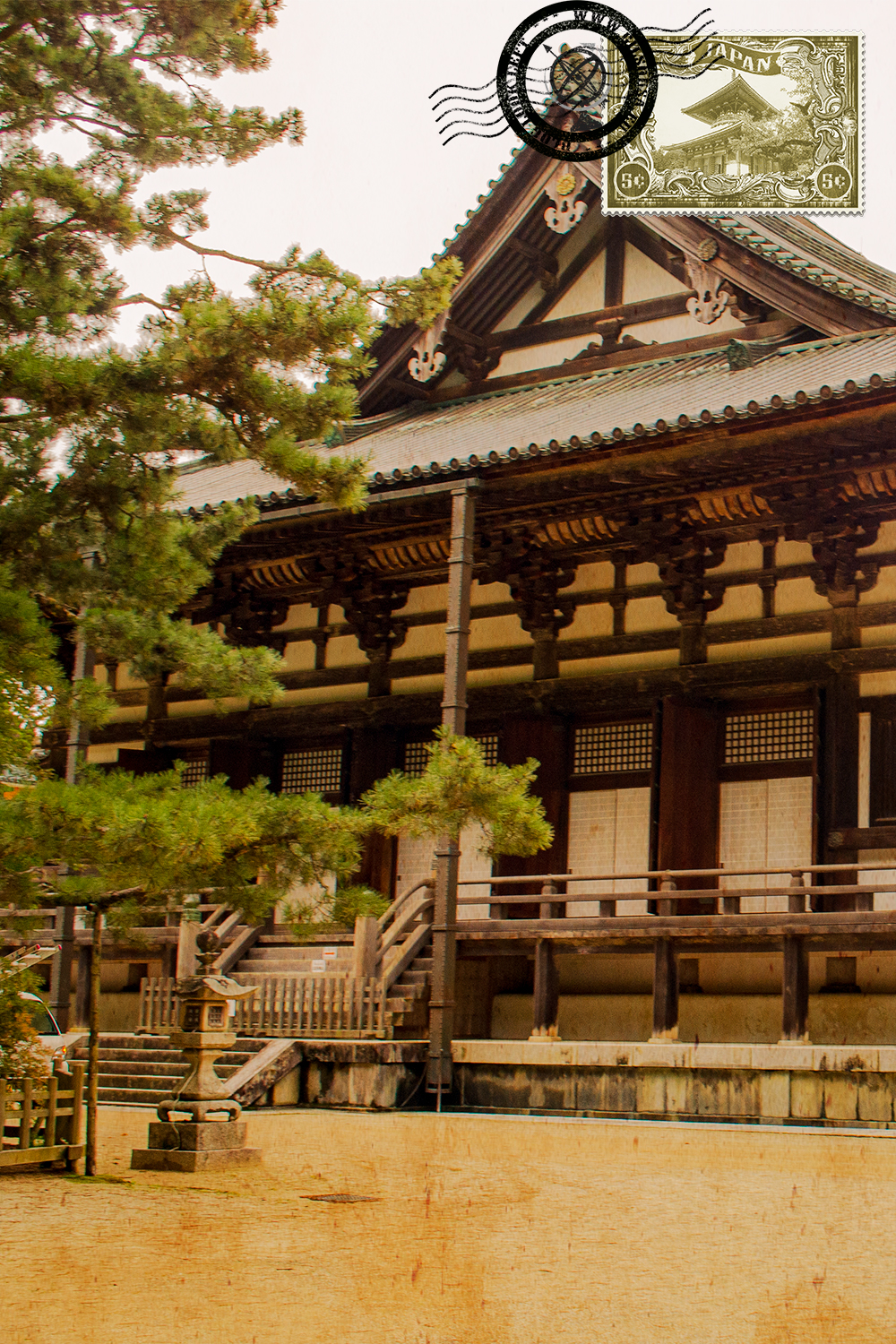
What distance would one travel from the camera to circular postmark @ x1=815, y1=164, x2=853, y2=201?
13273mm

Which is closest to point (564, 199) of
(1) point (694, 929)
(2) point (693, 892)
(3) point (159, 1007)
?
(2) point (693, 892)

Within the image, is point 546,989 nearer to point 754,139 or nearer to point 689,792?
point 689,792

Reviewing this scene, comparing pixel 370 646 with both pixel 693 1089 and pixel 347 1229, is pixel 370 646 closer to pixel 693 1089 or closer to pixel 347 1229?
→ pixel 693 1089

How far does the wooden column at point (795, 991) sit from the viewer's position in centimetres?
1200

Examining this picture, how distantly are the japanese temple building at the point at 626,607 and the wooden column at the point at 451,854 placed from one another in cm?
18

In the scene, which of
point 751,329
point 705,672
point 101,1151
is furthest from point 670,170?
point 101,1151

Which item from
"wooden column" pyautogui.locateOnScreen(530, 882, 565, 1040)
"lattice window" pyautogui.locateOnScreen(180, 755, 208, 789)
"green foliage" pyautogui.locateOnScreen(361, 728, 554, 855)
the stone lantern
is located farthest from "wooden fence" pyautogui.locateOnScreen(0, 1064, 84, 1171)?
"lattice window" pyautogui.locateOnScreen(180, 755, 208, 789)

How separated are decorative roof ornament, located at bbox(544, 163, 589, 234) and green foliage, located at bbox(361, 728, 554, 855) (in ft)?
34.1

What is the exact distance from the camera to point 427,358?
1866 cm

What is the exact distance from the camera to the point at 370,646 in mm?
17344

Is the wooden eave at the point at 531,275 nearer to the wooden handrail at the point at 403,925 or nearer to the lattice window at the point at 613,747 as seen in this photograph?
the lattice window at the point at 613,747

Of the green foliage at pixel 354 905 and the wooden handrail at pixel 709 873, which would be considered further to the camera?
the wooden handrail at pixel 709 873

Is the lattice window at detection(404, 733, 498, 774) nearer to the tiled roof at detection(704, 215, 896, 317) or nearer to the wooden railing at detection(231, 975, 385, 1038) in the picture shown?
the wooden railing at detection(231, 975, 385, 1038)

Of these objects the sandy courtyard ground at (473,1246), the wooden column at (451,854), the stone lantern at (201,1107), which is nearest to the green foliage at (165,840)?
the stone lantern at (201,1107)
